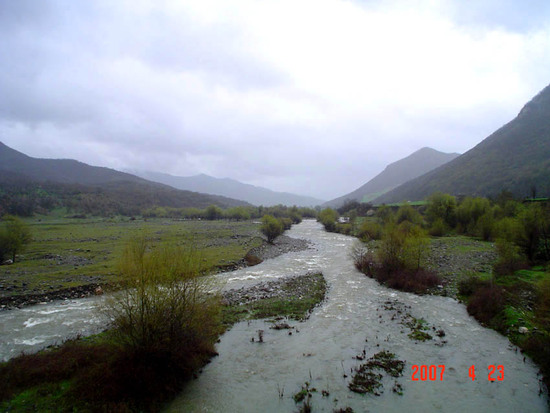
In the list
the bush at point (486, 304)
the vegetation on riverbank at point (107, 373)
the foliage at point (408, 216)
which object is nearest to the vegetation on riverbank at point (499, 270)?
the bush at point (486, 304)

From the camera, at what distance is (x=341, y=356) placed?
616 inches

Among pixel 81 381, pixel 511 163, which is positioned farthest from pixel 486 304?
pixel 511 163

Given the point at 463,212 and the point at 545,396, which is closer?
the point at 545,396

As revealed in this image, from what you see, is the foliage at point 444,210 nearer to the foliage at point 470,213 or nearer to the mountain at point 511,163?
the foliage at point 470,213

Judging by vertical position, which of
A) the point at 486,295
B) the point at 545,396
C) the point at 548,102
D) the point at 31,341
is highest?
the point at 548,102

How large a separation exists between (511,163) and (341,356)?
159405 mm

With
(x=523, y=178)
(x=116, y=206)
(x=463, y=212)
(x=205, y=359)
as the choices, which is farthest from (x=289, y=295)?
(x=116, y=206)

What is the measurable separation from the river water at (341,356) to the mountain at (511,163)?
97.1 m

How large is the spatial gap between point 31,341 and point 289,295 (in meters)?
18.6

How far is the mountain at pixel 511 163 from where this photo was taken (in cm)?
10625

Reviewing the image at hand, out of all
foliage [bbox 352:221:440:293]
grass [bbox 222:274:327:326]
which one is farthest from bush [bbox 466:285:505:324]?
grass [bbox 222:274:327:326]

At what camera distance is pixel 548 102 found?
157 m

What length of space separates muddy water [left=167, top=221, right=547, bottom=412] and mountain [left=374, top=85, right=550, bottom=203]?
9776 centimetres

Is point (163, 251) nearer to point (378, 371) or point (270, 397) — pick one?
point (270, 397)
